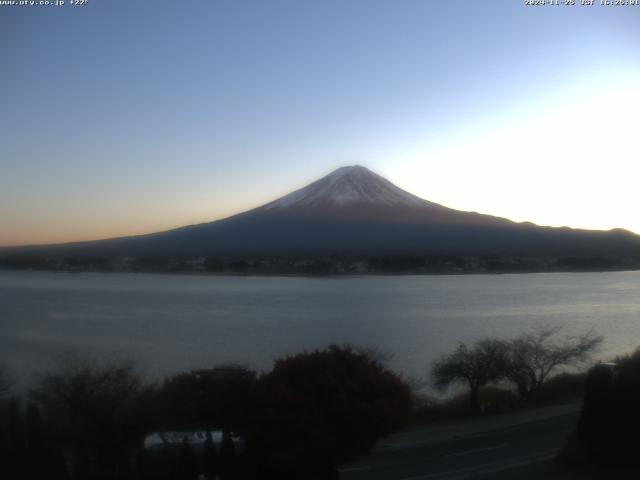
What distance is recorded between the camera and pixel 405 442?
8078 millimetres

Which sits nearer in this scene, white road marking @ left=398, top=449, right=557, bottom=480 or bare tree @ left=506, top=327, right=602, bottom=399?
white road marking @ left=398, top=449, right=557, bottom=480

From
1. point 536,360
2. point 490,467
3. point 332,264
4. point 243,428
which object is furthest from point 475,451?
point 332,264

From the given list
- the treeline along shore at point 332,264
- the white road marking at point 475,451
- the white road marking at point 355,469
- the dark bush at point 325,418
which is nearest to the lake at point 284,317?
the treeline along shore at point 332,264

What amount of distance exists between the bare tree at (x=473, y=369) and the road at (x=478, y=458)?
3.03 meters

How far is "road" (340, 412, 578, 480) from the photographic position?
6.23 meters

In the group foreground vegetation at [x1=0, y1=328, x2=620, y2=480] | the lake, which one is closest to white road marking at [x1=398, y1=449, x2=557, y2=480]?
foreground vegetation at [x1=0, y1=328, x2=620, y2=480]

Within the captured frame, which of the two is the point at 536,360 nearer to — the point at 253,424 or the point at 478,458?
the point at 478,458

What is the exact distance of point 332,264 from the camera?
41.5 meters

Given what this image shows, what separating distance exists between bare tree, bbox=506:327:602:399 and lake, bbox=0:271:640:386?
165 centimetres

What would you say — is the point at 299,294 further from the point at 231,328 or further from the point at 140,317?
the point at 231,328

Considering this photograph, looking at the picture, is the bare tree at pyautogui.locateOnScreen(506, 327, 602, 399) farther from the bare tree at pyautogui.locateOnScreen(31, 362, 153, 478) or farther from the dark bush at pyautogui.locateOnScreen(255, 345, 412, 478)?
the bare tree at pyautogui.locateOnScreen(31, 362, 153, 478)

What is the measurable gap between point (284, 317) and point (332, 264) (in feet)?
56.2

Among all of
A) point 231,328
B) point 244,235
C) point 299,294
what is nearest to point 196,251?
point 244,235

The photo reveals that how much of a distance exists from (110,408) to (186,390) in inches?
32.0
